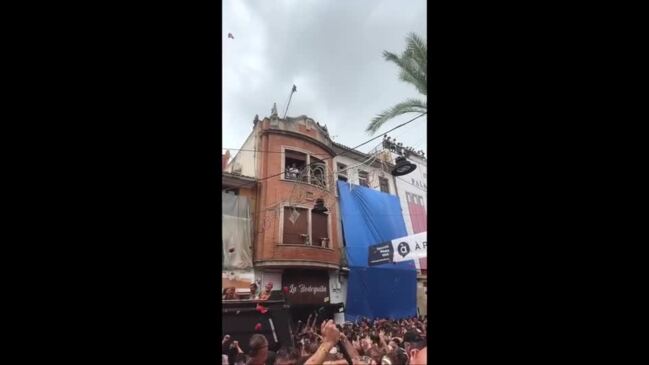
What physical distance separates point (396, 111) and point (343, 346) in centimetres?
337

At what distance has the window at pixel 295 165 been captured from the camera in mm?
6582

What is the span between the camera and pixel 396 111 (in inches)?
259

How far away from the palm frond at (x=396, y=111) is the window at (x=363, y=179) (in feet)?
2.67

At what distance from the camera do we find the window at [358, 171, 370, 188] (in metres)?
7.13

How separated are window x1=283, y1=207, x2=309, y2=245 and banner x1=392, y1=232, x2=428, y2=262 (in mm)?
1477

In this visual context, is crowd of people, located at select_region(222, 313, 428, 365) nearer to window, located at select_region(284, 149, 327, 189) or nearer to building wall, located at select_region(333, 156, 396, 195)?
window, located at select_region(284, 149, 327, 189)

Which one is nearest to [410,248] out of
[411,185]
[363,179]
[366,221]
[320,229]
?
[366,221]

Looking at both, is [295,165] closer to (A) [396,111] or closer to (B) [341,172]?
(B) [341,172]
